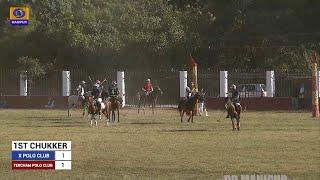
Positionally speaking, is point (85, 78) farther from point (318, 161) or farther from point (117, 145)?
point (318, 161)

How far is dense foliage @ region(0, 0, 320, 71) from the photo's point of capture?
208 ft

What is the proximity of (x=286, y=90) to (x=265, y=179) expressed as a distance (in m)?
38.4

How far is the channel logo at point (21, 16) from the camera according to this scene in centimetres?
6638

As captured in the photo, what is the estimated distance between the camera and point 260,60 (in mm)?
64438

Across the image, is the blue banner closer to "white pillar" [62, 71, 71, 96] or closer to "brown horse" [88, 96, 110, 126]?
"brown horse" [88, 96, 110, 126]

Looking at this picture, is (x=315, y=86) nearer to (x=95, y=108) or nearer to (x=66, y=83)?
(x=95, y=108)

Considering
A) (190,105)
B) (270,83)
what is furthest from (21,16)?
(190,105)

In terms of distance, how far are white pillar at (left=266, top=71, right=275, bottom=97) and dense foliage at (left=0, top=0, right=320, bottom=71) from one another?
325 inches

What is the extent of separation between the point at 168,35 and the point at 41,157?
49.0m

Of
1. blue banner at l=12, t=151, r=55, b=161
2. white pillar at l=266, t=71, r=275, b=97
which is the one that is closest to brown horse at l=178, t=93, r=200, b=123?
white pillar at l=266, t=71, r=275, b=97

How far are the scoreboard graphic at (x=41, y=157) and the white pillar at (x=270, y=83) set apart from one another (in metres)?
36.7

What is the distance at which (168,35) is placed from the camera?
6525 centimetres

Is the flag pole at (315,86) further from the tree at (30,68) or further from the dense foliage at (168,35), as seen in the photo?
the tree at (30,68)

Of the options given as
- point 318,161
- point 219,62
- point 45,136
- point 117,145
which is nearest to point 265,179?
point 318,161
